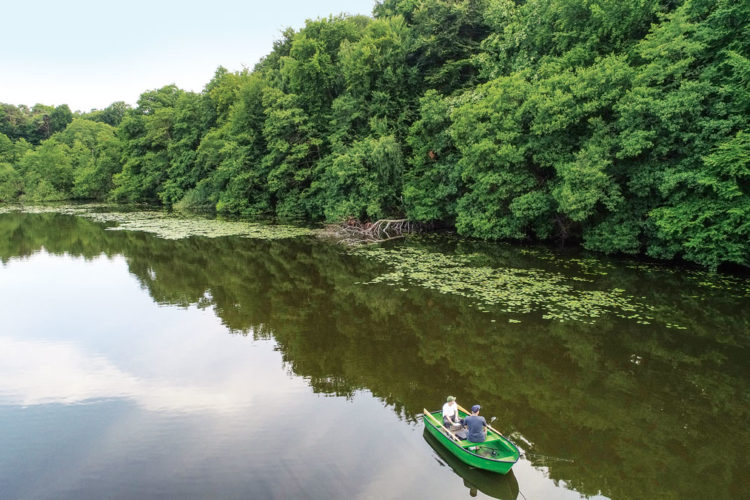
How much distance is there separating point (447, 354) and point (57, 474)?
805 cm

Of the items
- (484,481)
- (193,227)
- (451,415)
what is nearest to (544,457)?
(484,481)

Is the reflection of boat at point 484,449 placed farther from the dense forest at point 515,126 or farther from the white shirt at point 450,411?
the dense forest at point 515,126

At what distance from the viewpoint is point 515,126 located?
70.5 ft

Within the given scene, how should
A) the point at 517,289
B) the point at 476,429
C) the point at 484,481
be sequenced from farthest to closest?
the point at 517,289
the point at 476,429
the point at 484,481

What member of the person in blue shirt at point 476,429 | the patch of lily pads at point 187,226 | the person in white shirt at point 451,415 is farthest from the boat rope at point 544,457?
the patch of lily pads at point 187,226

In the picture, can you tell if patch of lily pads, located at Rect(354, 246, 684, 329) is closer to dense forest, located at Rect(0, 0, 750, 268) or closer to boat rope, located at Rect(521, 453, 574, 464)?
dense forest, located at Rect(0, 0, 750, 268)

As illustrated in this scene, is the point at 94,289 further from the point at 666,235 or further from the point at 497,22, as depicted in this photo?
the point at 497,22

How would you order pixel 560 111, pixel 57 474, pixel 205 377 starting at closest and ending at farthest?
1. pixel 57 474
2. pixel 205 377
3. pixel 560 111

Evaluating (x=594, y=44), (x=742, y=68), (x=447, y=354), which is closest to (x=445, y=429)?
(x=447, y=354)

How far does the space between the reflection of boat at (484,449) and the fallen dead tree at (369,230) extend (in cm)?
1971

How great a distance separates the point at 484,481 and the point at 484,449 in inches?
18.9

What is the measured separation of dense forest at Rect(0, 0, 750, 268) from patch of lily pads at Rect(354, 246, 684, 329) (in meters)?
5.06

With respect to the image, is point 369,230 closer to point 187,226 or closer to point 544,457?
point 187,226

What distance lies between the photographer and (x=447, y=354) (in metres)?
10.6
